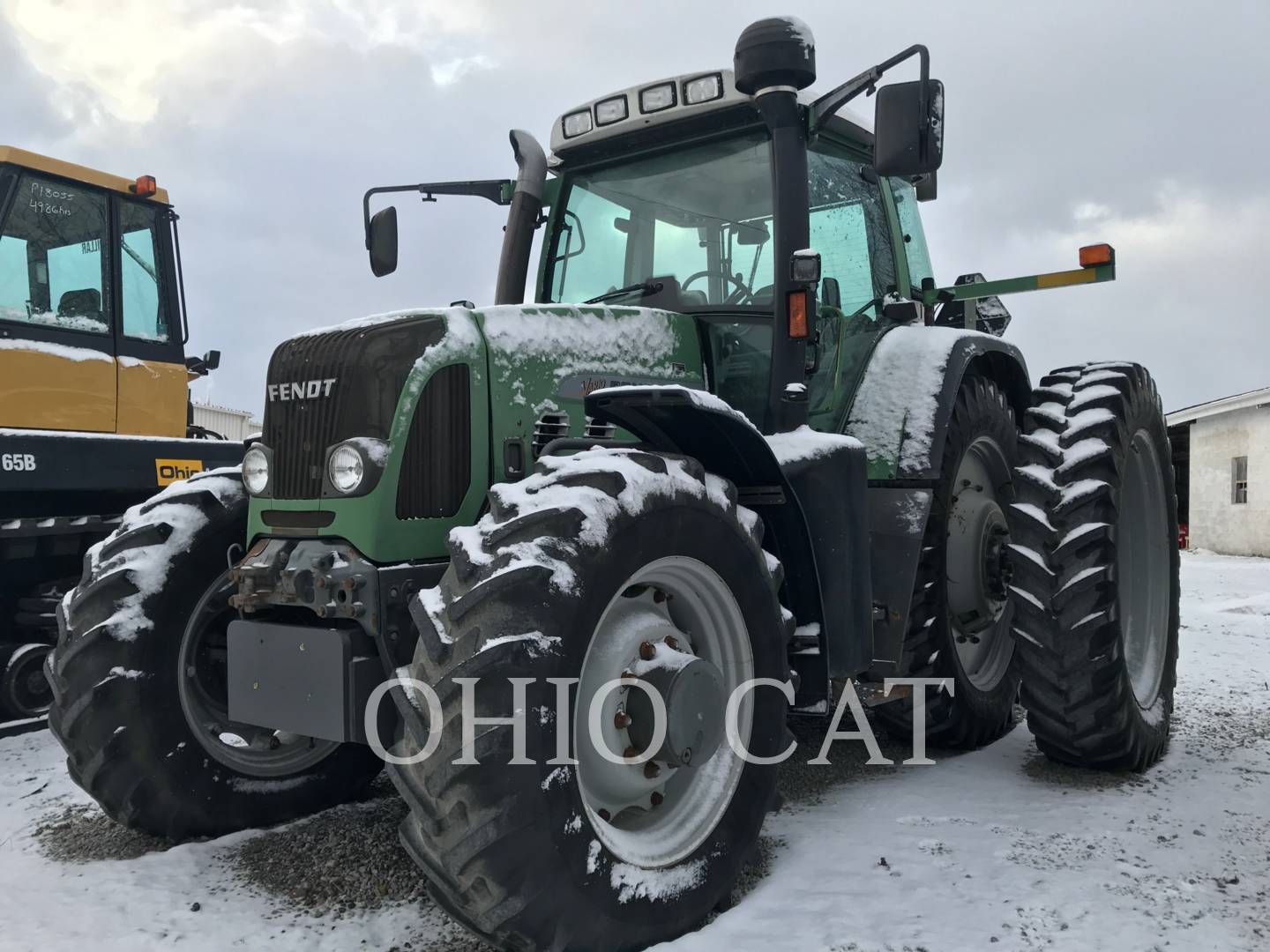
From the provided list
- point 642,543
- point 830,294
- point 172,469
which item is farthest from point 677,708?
point 172,469

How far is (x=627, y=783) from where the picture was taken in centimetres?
290

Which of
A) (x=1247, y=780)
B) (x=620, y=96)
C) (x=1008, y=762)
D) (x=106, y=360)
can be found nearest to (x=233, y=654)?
(x=620, y=96)

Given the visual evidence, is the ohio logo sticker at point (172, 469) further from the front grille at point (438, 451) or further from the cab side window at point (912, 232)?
the cab side window at point (912, 232)

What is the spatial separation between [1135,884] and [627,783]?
1.57 m

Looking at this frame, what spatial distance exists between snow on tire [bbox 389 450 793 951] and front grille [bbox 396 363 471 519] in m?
0.42

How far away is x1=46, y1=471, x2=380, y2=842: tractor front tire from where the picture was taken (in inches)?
133

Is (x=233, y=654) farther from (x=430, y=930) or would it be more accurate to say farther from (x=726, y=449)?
(x=726, y=449)

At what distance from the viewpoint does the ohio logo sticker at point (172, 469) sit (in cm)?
605

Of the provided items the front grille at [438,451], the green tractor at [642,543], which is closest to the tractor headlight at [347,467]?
the green tractor at [642,543]

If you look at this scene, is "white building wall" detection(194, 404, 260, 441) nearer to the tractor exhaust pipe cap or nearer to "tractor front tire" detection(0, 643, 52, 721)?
"tractor front tire" detection(0, 643, 52, 721)

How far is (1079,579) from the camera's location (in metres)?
4.14

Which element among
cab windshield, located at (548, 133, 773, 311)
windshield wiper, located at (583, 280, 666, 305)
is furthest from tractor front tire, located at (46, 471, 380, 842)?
cab windshield, located at (548, 133, 773, 311)

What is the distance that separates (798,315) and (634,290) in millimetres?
725

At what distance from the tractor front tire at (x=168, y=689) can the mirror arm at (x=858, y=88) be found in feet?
8.02
